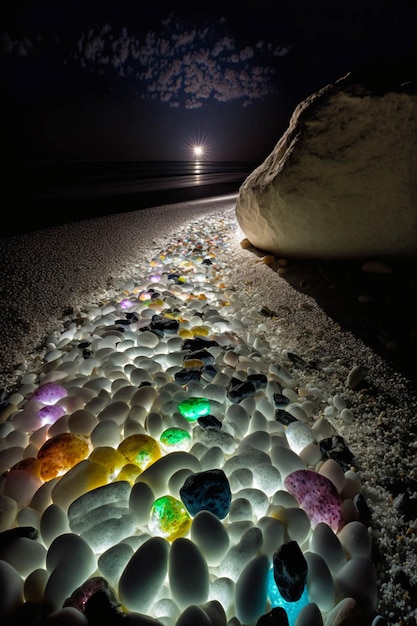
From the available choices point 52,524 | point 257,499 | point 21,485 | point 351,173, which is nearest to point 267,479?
point 257,499

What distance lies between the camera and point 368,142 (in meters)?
1.86

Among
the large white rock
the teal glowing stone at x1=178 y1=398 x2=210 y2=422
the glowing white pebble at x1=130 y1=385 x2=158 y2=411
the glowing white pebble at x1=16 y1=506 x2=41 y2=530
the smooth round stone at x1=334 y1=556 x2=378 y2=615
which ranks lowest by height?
the smooth round stone at x1=334 y1=556 x2=378 y2=615

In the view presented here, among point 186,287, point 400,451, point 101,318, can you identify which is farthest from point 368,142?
point 101,318

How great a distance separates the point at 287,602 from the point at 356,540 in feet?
0.76

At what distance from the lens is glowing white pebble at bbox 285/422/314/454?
1.10m

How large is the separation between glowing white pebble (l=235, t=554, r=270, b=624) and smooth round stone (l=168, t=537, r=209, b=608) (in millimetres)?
71

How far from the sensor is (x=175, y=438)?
1.04 metres

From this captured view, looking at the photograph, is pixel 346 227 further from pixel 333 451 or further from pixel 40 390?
pixel 40 390

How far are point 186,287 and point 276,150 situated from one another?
1.18 metres

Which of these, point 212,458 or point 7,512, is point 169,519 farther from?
point 7,512

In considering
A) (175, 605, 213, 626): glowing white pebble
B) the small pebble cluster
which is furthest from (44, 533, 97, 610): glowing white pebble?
(175, 605, 213, 626): glowing white pebble

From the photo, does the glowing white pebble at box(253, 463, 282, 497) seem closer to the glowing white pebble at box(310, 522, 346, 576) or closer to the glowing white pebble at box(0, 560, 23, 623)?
the glowing white pebble at box(310, 522, 346, 576)

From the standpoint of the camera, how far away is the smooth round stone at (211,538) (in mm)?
766


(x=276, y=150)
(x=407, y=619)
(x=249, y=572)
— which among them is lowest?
(x=407, y=619)
